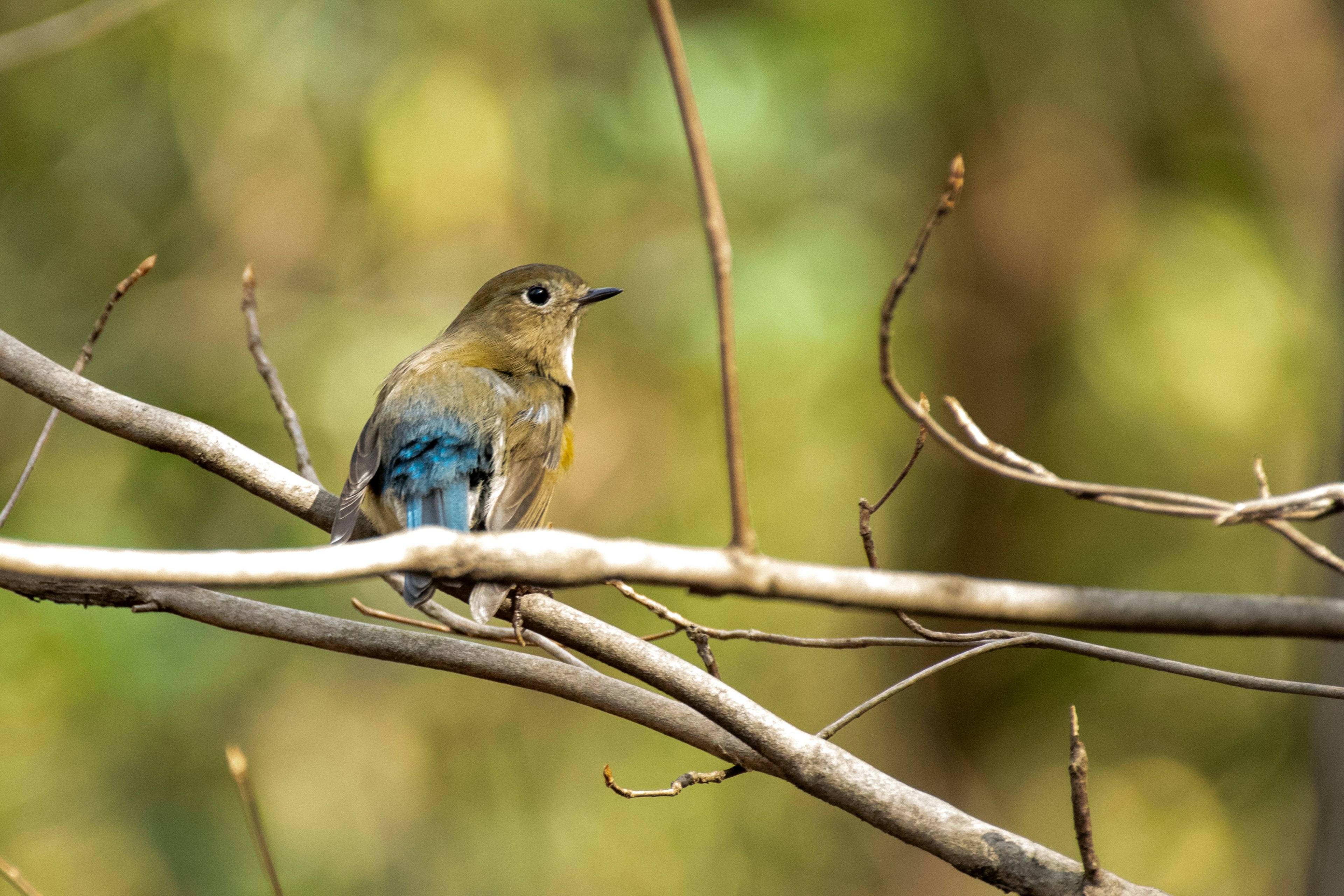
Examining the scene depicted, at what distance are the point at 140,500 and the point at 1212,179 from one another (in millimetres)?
7306

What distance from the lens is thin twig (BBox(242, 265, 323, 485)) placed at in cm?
264

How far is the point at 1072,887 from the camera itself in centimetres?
166

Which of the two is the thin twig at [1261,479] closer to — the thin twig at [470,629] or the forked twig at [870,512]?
the forked twig at [870,512]

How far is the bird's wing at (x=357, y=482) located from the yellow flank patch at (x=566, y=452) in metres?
0.55

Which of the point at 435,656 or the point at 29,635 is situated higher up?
the point at 435,656

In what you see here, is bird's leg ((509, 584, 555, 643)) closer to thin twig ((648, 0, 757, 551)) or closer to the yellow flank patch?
thin twig ((648, 0, 757, 551))

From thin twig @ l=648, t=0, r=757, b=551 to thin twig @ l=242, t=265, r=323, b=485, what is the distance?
60.2 inches

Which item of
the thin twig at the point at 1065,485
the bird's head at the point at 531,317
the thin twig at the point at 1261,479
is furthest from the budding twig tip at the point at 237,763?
the bird's head at the point at 531,317

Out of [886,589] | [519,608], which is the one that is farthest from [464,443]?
[886,589]

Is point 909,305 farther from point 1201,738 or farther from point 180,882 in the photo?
point 180,882

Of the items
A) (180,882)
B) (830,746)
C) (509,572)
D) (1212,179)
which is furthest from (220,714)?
(1212,179)

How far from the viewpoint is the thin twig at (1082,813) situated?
5.14ft

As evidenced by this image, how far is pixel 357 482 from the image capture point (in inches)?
114

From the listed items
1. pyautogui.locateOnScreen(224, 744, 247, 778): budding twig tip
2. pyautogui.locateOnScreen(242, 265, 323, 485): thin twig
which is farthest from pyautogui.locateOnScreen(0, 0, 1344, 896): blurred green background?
pyautogui.locateOnScreen(224, 744, 247, 778): budding twig tip
